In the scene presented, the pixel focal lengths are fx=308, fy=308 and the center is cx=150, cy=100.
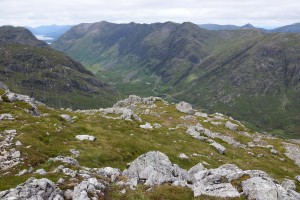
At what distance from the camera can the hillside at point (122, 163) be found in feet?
81.7

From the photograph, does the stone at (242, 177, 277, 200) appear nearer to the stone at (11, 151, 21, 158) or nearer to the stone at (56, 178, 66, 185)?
the stone at (56, 178, 66, 185)

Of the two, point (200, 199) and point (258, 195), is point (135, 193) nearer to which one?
point (200, 199)

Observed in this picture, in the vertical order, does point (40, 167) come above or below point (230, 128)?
above

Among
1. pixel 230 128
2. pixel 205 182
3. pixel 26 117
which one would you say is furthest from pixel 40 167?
pixel 230 128

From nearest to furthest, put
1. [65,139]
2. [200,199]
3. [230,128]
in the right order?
[200,199] → [65,139] → [230,128]

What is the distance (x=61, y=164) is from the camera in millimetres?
32281

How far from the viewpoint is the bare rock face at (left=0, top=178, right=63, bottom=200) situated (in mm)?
22603

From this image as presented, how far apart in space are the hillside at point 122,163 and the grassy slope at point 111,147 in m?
0.08

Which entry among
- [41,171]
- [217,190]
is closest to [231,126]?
[217,190]

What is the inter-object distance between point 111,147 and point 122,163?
5189 mm

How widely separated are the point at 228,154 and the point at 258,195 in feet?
133

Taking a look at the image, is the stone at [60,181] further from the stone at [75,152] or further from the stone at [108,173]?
the stone at [75,152]

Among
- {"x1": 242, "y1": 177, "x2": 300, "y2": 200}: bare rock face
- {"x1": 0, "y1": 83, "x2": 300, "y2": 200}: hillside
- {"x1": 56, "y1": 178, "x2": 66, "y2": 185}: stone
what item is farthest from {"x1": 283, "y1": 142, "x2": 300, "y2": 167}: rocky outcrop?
{"x1": 56, "y1": 178, "x2": 66, "y2": 185}: stone

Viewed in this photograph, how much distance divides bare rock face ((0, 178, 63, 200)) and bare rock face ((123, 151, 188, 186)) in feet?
27.9
